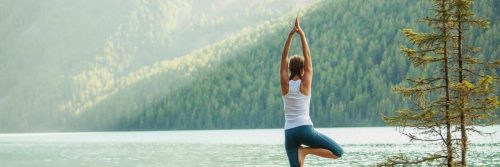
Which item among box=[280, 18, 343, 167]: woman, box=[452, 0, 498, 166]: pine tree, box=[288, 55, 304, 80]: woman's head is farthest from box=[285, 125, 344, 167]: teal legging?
box=[452, 0, 498, 166]: pine tree

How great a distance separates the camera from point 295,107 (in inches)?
557

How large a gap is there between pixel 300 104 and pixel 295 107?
0.12 meters

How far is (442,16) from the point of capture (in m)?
23.5

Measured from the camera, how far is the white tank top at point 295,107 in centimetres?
1408

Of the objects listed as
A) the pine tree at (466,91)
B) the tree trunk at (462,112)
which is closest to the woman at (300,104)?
the pine tree at (466,91)

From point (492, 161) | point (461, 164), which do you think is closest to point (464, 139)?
point (461, 164)

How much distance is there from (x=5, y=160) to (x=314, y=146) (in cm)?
8772

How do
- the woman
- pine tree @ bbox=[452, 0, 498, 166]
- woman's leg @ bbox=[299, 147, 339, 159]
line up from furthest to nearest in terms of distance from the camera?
pine tree @ bbox=[452, 0, 498, 166]
woman's leg @ bbox=[299, 147, 339, 159]
the woman

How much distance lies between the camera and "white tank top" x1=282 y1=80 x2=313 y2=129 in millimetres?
14078

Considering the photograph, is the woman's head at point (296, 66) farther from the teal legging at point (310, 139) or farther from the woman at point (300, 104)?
the teal legging at point (310, 139)

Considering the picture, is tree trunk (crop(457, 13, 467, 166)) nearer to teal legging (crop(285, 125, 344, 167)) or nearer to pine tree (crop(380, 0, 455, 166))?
pine tree (crop(380, 0, 455, 166))

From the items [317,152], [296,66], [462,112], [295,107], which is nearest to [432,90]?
[462,112]

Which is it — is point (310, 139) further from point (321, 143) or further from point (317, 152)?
point (317, 152)

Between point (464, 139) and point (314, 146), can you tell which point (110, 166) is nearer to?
point (464, 139)
